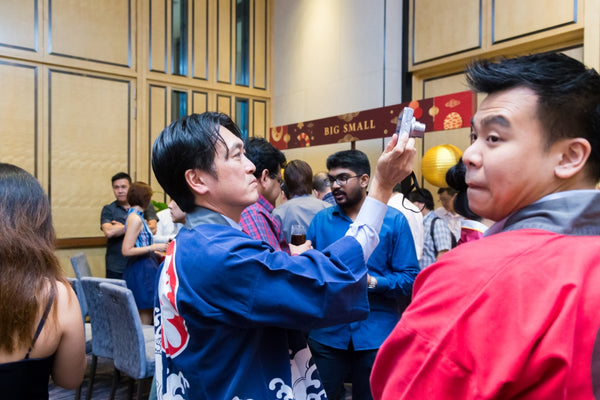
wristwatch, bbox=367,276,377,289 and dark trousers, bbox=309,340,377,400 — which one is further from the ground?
wristwatch, bbox=367,276,377,289

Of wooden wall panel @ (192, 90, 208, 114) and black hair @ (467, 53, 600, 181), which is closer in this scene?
black hair @ (467, 53, 600, 181)

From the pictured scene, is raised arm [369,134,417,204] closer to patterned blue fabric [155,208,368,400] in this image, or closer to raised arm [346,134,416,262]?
Result: raised arm [346,134,416,262]

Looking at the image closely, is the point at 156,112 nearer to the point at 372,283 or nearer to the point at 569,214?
the point at 372,283

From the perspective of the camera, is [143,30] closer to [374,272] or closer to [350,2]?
[350,2]

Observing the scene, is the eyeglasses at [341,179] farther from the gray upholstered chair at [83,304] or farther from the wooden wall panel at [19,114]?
the wooden wall panel at [19,114]

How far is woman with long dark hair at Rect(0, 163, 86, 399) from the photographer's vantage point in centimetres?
116

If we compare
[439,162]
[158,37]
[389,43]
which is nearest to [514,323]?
[439,162]

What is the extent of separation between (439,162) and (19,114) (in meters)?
4.78

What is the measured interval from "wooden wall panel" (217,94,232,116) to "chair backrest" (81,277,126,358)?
4493mm

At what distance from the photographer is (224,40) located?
711 cm

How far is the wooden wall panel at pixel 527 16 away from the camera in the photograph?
4.59 m

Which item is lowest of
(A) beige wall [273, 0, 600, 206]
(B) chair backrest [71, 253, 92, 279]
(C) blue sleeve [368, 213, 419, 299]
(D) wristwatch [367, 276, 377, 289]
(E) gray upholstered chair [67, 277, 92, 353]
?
(E) gray upholstered chair [67, 277, 92, 353]

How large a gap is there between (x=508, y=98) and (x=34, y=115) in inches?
243

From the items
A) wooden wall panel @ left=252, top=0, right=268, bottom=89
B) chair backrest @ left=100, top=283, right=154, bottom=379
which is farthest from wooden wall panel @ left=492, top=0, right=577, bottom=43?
chair backrest @ left=100, top=283, right=154, bottom=379
